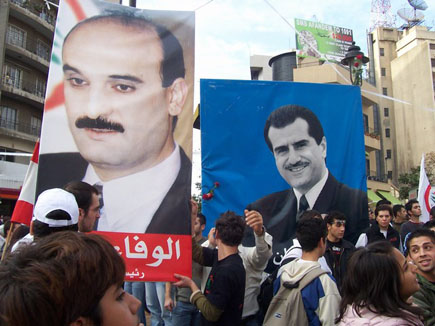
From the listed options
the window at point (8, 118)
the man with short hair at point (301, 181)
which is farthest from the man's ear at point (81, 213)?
the window at point (8, 118)

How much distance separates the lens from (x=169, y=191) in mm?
2947

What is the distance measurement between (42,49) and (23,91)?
13.4 ft

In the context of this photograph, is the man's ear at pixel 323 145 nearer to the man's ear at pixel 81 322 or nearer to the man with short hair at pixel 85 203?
the man with short hair at pixel 85 203

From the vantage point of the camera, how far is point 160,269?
2.78 m

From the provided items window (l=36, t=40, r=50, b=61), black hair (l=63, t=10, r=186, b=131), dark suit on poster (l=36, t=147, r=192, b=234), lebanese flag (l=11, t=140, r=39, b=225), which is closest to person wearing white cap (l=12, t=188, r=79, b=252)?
dark suit on poster (l=36, t=147, r=192, b=234)

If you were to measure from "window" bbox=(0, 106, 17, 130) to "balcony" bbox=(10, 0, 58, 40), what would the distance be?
5.77m

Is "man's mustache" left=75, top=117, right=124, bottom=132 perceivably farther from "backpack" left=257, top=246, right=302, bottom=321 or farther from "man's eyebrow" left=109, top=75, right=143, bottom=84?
"backpack" left=257, top=246, right=302, bottom=321

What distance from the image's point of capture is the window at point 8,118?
25281 mm

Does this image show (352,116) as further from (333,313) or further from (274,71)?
(274,71)

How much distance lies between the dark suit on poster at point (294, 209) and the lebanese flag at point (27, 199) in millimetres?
2038

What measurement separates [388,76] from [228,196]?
47.9m

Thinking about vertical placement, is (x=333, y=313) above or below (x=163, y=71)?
below

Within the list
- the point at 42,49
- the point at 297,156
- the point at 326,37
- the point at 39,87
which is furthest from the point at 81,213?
the point at 326,37

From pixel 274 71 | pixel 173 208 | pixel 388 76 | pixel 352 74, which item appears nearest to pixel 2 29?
pixel 274 71
